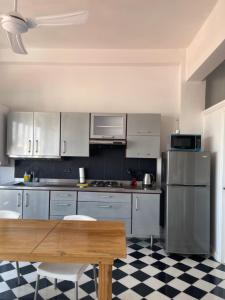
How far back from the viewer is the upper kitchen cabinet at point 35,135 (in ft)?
12.2

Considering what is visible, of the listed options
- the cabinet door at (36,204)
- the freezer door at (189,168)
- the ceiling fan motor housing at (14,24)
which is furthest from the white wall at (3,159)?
the freezer door at (189,168)

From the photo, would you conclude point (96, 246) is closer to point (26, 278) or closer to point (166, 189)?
point (26, 278)

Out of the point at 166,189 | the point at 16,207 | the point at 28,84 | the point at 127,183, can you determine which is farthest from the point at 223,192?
the point at 28,84

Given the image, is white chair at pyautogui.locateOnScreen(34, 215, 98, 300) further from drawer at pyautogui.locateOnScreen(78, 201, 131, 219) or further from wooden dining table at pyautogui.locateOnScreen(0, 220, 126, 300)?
drawer at pyautogui.locateOnScreen(78, 201, 131, 219)

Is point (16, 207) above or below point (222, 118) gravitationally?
below

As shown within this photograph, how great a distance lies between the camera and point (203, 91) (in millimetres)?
3734

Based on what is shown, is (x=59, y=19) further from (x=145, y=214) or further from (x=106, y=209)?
(x=145, y=214)

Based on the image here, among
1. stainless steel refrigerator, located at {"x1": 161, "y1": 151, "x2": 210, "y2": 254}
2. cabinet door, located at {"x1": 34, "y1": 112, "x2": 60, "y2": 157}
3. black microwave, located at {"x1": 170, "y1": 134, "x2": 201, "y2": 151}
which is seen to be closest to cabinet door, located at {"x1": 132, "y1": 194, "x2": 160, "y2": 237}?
stainless steel refrigerator, located at {"x1": 161, "y1": 151, "x2": 210, "y2": 254}

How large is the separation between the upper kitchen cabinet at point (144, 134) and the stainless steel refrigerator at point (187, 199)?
52 centimetres

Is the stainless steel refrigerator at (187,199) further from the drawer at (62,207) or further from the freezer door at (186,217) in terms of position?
the drawer at (62,207)

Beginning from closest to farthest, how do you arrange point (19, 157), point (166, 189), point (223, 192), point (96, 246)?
1. point (96, 246)
2. point (223, 192)
3. point (166, 189)
4. point (19, 157)

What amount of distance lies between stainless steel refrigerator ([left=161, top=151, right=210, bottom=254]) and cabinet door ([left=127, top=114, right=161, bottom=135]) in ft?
2.03

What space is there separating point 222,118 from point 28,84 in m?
3.18

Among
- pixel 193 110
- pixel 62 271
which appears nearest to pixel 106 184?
pixel 193 110
